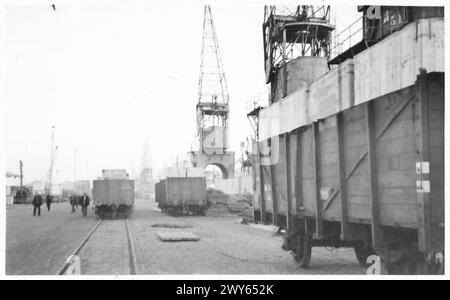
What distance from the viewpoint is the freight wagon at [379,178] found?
5.10 metres

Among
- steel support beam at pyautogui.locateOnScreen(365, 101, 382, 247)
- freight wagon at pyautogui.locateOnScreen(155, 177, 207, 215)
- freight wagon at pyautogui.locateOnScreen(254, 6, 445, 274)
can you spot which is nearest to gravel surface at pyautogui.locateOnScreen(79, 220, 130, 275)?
freight wagon at pyautogui.locateOnScreen(254, 6, 445, 274)

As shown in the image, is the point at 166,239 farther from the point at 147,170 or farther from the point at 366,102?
the point at 147,170

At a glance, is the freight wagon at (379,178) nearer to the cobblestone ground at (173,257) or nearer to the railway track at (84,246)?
the cobblestone ground at (173,257)

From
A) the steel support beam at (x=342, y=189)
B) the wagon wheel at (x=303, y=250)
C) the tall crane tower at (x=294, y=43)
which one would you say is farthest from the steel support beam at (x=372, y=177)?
the tall crane tower at (x=294, y=43)

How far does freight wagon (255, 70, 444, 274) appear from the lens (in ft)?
16.7

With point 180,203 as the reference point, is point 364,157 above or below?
above

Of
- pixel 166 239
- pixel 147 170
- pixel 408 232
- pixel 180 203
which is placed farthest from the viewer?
pixel 147 170

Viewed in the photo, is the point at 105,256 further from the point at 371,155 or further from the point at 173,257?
the point at 371,155

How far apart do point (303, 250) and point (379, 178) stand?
3.58m

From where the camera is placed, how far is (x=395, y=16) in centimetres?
1545

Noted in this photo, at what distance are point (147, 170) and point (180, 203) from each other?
11790 centimetres

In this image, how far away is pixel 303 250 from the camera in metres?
9.24

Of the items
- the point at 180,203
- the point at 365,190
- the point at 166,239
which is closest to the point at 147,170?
the point at 180,203

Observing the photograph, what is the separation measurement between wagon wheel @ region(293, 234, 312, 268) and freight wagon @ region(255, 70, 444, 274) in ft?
0.10
